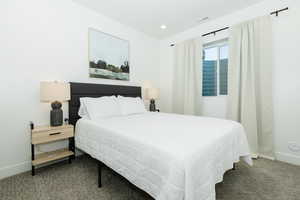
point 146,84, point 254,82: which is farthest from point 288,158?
point 146,84

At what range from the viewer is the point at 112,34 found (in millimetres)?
3029

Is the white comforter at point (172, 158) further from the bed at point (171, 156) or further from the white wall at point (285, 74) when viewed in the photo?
the white wall at point (285, 74)

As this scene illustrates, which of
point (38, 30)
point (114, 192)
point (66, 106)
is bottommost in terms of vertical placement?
point (114, 192)

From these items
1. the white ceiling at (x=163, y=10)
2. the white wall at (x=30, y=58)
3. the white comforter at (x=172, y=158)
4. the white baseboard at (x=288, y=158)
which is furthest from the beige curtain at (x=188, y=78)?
the white wall at (x=30, y=58)

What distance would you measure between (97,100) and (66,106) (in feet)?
1.69

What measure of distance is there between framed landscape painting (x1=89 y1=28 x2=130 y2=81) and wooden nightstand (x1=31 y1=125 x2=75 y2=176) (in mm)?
1112

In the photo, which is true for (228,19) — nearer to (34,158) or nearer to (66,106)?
(66,106)

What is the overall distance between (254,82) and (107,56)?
2.79 metres

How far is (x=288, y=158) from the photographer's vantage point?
224 centimetres

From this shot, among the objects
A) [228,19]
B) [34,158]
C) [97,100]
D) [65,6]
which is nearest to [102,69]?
[97,100]

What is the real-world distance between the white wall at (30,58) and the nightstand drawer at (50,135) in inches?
13.7

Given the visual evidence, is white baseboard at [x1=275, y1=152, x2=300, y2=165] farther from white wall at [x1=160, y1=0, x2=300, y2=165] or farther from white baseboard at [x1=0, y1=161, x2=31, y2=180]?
white baseboard at [x1=0, y1=161, x2=31, y2=180]

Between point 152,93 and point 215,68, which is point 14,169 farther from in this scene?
point 215,68

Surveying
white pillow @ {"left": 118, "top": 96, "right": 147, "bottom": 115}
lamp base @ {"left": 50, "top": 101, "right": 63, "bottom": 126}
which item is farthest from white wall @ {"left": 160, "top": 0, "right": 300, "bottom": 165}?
lamp base @ {"left": 50, "top": 101, "right": 63, "bottom": 126}
